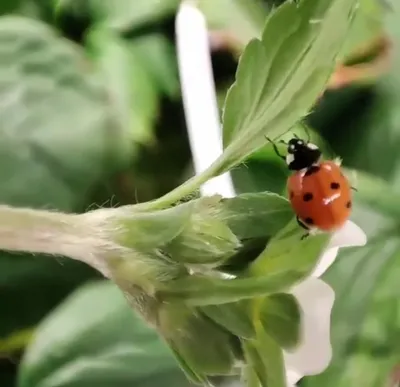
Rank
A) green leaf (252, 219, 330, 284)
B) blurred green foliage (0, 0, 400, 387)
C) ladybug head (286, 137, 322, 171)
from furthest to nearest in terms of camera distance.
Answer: blurred green foliage (0, 0, 400, 387), ladybug head (286, 137, 322, 171), green leaf (252, 219, 330, 284)

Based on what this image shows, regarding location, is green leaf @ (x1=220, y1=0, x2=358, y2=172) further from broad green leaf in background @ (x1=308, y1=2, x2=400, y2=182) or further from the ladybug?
broad green leaf in background @ (x1=308, y1=2, x2=400, y2=182)

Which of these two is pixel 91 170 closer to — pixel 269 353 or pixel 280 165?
pixel 280 165

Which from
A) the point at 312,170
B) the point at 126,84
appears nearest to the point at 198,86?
the point at 126,84

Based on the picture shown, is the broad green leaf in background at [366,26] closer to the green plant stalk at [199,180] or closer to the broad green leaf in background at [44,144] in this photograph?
the broad green leaf in background at [44,144]

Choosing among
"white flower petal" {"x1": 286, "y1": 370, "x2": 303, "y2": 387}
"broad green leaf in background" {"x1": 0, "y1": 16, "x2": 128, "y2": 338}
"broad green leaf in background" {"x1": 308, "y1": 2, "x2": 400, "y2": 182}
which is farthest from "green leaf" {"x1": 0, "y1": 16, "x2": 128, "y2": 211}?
"white flower petal" {"x1": 286, "y1": 370, "x2": 303, "y2": 387}

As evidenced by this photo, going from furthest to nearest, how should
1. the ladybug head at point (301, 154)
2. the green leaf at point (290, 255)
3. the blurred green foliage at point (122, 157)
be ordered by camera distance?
the blurred green foliage at point (122, 157) < the ladybug head at point (301, 154) < the green leaf at point (290, 255)

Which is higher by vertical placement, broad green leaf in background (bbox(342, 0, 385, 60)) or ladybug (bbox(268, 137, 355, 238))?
ladybug (bbox(268, 137, 355, 238))

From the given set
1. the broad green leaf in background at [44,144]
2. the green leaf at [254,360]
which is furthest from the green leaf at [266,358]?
the broad green leaf in background at [44,144]
